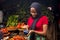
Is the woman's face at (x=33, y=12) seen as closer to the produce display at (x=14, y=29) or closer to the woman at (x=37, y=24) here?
the woman at (x=37, y=24)

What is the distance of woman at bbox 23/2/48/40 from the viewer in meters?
2.24

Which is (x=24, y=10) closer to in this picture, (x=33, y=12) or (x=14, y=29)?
(x=33, y=12)

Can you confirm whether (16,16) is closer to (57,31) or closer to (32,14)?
(32,14)

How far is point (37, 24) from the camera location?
88.5 inches

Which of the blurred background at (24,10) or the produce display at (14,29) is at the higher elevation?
the blurred background at (24,10)

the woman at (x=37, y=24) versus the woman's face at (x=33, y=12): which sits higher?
the woman's face at (x=33, y=12)

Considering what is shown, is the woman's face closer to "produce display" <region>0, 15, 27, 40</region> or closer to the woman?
the woman

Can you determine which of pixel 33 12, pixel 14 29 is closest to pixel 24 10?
pixel 33 12

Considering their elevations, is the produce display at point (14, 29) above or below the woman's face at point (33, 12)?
below

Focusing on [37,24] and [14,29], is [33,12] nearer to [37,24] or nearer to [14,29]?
[37,24]

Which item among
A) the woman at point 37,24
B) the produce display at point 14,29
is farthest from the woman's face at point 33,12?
the produce display at point 14,29

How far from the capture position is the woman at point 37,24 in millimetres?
2236

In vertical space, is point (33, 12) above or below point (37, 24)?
above

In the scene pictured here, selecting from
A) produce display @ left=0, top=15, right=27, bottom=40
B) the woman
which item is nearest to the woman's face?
the woman
